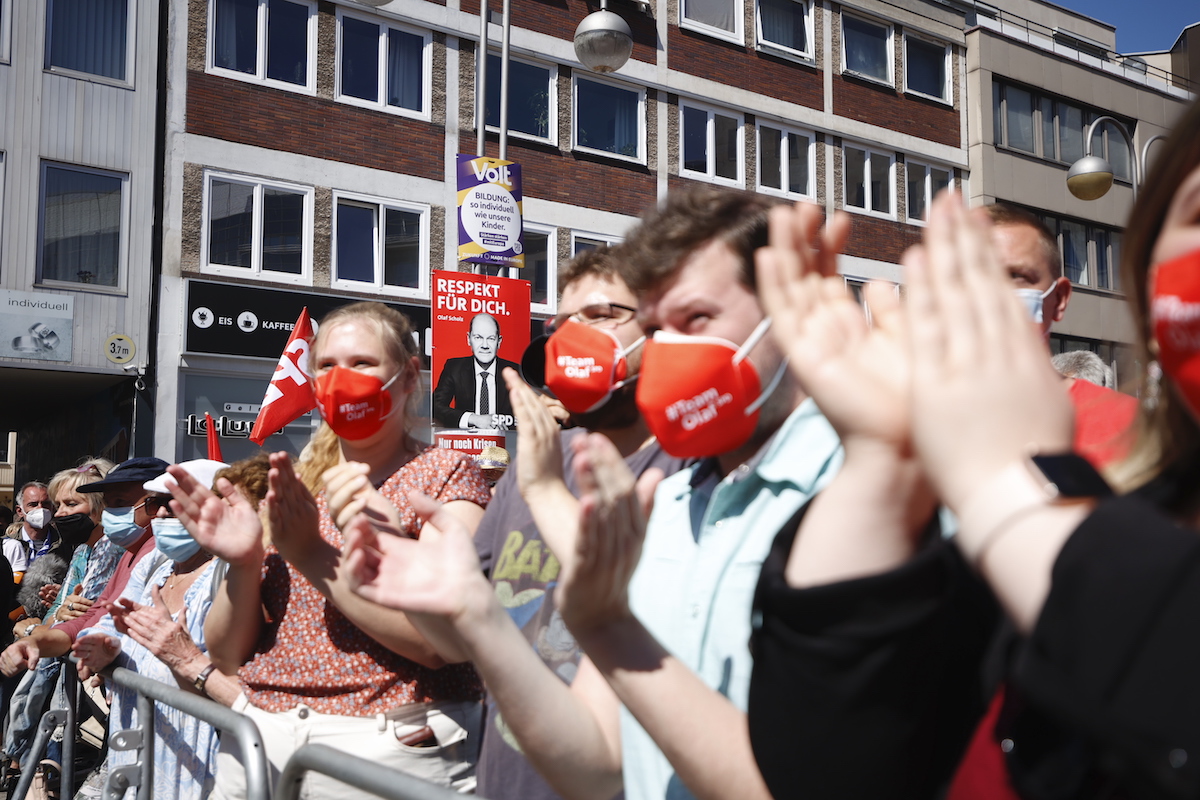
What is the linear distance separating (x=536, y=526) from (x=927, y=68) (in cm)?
2560

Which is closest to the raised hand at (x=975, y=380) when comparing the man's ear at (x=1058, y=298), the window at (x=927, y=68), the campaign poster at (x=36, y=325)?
the man's ear at (x=1058, y=298)

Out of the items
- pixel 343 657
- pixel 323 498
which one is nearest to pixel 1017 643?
pixel 343 657

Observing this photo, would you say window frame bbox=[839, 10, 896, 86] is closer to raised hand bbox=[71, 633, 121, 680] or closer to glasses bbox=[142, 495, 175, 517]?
glasses bbox=[142, 495, 175, 517]

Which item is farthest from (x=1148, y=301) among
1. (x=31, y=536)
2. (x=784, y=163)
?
(x=784, y=163)

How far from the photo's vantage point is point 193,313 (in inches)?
601

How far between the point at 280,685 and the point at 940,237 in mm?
2399

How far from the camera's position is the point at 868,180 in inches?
934

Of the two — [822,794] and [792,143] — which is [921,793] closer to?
[822,794]

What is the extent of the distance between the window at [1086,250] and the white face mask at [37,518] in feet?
77.1

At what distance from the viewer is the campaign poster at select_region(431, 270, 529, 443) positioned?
34.0 ft

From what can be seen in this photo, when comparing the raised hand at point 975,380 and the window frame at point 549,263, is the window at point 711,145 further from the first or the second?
the raised hand at point 975,380

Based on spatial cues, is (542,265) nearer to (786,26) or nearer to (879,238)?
(786,26)

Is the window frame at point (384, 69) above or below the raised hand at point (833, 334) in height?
above

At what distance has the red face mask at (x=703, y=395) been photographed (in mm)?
1820
